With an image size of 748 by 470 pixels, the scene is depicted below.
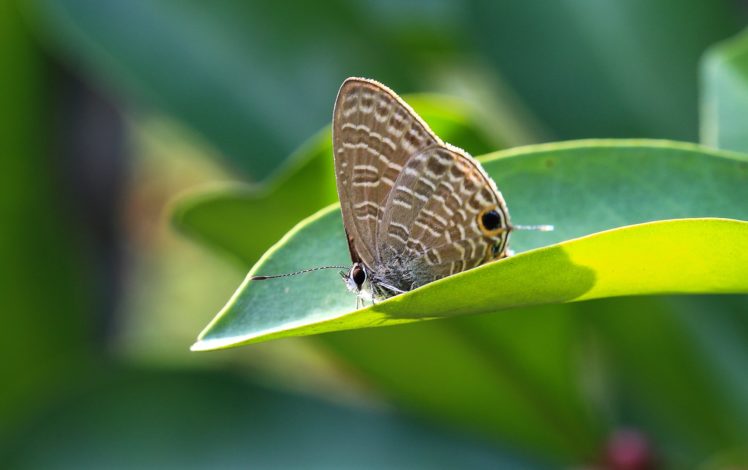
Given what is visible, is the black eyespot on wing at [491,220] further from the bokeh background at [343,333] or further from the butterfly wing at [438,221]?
the bokeh background at [343,333]

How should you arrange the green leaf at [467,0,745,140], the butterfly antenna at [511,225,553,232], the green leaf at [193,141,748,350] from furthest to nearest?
the green leaf at [467,0,745,140] → the butterfly antenna at [511,225,553,232] → the green leaf at [193,141,748,350]

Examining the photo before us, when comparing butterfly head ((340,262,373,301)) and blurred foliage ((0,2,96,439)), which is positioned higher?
blurred foliage ((0,2,96,439))

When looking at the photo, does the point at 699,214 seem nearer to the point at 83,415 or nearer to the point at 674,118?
the point at 674,118

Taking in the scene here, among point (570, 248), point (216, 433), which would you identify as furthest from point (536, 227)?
point (216, 433)

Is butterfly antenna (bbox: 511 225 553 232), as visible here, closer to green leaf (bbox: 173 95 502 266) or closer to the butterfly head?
the butterfly head

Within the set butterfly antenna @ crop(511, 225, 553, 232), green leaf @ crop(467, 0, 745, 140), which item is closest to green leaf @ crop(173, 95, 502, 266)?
butterfly antenna @ crop(511, 225, 553, 232)

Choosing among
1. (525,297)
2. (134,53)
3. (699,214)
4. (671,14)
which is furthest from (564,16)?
(525,297)

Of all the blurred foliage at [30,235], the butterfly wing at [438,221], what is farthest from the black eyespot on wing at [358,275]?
the blurred foliage at [30,235]
